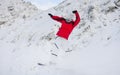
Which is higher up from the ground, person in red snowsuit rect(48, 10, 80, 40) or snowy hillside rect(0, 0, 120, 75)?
person in red snowsuit rect(48, 10, 80, 40)

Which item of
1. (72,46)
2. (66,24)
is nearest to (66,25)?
→ (66,24)

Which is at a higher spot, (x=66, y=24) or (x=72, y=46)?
(x=66, y=24)

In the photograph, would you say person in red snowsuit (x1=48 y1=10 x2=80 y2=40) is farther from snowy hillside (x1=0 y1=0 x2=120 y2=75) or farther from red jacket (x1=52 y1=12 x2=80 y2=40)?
snowy hillside (x1=0 y1=0 x2=120 y2=75)

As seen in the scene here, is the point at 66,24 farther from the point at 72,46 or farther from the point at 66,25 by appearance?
the point at 72,46

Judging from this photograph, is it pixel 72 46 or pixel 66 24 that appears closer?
pixel 66 24

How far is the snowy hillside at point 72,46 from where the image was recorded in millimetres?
10820

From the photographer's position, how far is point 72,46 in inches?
529

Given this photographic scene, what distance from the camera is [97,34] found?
13.4 m

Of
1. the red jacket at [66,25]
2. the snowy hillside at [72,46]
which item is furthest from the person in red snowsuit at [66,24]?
the snowy hillside at [72,46]

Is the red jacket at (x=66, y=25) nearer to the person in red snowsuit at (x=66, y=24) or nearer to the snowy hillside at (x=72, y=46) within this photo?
the person in red snowsuit at (x=66, y=24)

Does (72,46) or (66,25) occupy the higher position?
(66,25)

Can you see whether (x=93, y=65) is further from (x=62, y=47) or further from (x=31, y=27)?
(x=31, y=27)

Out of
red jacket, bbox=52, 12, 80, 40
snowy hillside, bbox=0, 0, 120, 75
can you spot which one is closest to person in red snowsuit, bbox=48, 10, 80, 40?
red jacket, bbox=52, 12, 80, 40

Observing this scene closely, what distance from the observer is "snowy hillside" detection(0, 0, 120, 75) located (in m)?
10.8
